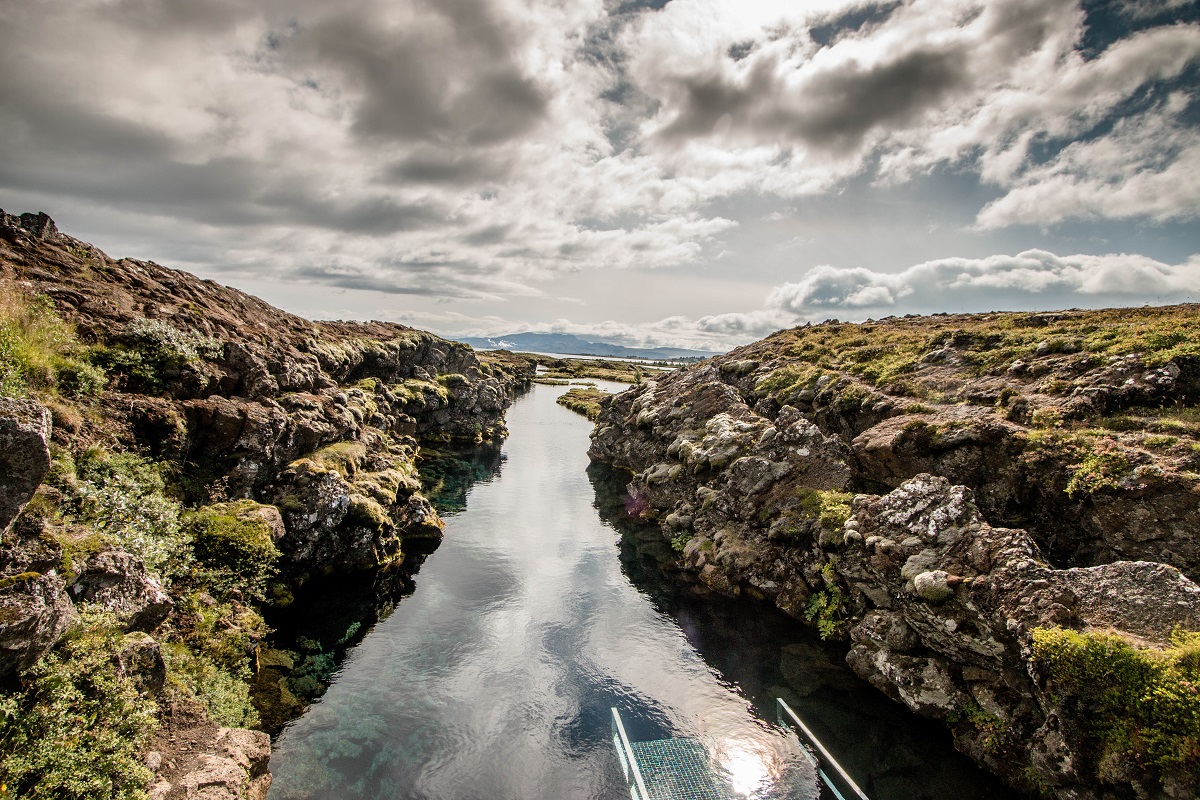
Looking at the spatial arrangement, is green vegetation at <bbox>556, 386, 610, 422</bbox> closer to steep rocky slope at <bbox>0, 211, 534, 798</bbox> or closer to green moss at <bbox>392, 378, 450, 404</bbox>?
green moss at <bbox>392, 378, 450, 404</bbox>

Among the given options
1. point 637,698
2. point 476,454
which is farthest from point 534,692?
point 476,454

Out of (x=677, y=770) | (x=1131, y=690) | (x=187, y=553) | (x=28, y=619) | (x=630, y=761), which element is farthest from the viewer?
(x=187, y=553)

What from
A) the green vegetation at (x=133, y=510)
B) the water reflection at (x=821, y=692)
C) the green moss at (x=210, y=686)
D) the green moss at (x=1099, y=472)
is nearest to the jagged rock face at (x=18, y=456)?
the green vegetation at (x=133, y=510)

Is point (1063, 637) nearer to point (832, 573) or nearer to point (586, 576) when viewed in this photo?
point (832, 573)

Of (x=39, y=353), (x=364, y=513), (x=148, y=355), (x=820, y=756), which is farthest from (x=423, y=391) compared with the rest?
(x=820, y=756)

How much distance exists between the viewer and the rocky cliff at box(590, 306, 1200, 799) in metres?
16.8

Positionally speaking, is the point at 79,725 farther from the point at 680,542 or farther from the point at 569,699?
the point at 680,542

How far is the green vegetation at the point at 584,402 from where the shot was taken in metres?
147

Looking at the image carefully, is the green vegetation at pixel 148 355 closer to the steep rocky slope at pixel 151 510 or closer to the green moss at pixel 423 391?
the steep rocky slope at pixel 151 510

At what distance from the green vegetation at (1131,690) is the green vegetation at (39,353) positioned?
126ft

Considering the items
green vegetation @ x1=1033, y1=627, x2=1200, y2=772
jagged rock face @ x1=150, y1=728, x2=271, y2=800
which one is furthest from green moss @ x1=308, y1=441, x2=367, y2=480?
green vegetation @ x1=1033, y1=627, x2=1200, y2=772

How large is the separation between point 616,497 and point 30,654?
57.4 metres

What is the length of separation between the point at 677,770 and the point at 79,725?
→ 20.5 m

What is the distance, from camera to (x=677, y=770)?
21312mm
